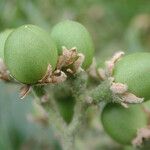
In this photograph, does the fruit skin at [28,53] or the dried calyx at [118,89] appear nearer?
the fruit skin at [28,53]

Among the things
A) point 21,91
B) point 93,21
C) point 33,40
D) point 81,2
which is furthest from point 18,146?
point 93,21

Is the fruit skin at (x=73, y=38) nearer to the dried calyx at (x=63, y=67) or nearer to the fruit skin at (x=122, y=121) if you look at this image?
the dried calyx at (x=63, y=67)

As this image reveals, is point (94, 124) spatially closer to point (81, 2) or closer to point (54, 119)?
point (54, 119)

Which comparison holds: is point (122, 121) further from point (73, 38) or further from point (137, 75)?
point (73, 38)

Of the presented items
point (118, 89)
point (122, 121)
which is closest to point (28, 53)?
point (118, 89)

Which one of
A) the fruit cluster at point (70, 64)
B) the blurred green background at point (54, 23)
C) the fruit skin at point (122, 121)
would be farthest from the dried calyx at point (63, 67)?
the blurred green background at point (54, 23)

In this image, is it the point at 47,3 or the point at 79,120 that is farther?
the point at 47,3

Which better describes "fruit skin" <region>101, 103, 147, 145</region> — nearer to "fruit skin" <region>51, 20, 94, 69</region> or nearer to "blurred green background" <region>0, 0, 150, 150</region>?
"fruit skin" <region>51, 20, 94, 69</region>
